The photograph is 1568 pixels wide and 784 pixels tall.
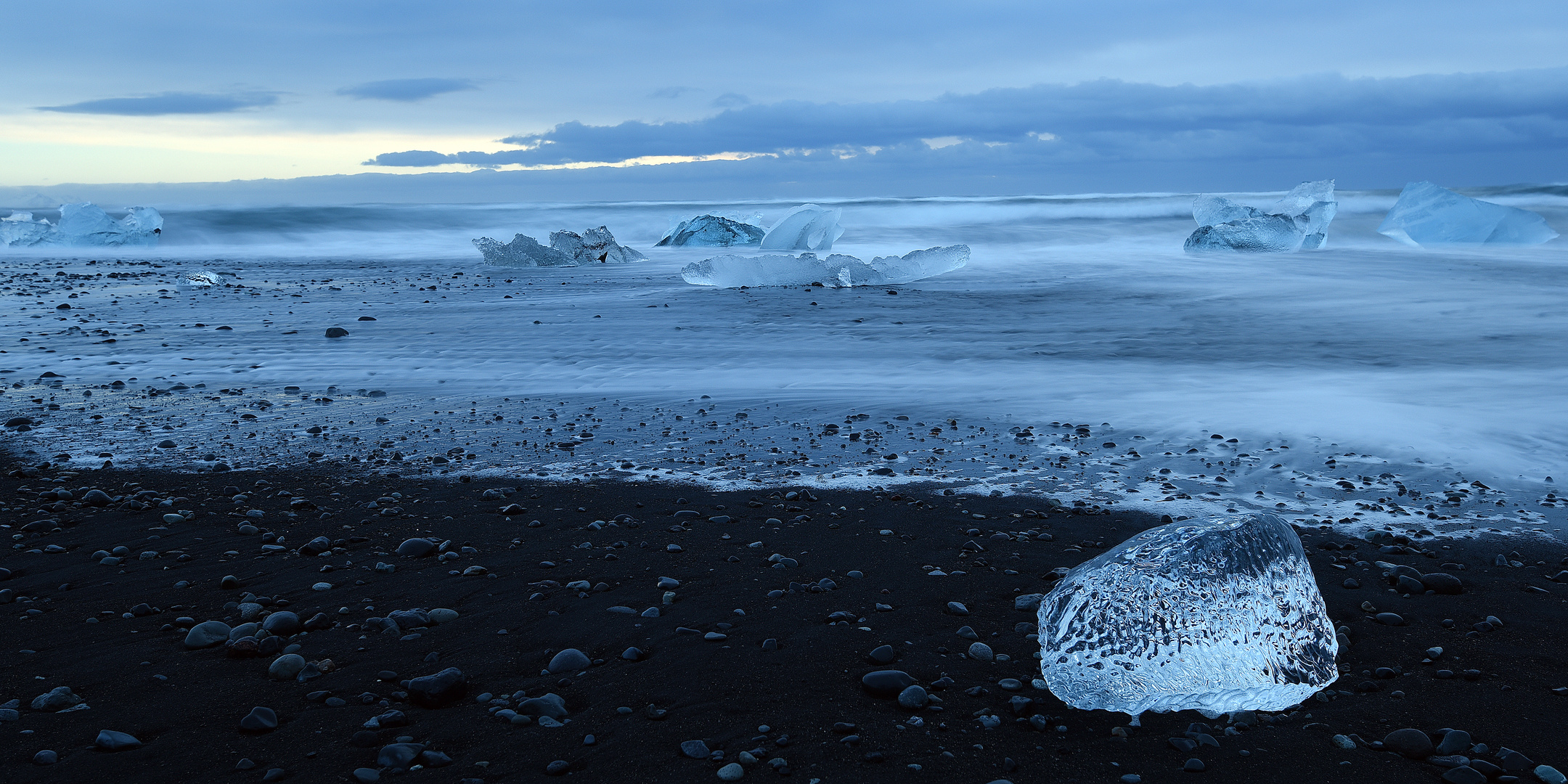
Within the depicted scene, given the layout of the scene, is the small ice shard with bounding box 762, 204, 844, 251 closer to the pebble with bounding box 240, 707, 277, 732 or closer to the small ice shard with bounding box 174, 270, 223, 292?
the small ice shard with bounding box 174, 270, 223, 292

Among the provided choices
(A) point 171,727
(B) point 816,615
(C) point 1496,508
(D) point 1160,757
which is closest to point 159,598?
(A) point 171,727

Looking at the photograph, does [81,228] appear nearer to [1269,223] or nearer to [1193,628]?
[1269,223]

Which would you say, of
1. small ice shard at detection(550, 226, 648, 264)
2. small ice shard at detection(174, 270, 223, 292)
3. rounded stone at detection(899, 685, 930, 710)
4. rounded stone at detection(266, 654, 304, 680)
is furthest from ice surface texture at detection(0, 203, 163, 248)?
rounded stone at detection(899, 685, 930, 710)

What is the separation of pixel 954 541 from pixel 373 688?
2.02 m

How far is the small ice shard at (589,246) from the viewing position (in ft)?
64.6

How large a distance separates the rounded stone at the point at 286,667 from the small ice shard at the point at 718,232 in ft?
74.1

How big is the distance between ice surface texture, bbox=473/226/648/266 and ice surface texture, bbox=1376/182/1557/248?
17231 mm

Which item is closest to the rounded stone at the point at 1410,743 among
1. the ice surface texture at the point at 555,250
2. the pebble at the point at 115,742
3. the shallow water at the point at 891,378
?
the shallow water at the point at 891,378

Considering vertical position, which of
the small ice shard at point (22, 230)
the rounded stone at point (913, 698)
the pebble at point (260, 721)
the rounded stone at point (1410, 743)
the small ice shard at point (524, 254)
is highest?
the small ice shard at point (22, 230)

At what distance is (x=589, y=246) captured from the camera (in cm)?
1988

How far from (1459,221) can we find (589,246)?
1805 centimetres

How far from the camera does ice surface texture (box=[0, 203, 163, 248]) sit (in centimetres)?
2625

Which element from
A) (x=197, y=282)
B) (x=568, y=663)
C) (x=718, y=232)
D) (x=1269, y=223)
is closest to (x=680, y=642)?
(x=568, y=663)

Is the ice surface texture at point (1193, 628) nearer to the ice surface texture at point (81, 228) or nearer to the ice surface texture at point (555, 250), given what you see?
the ice surface texture at point (555, 250)
